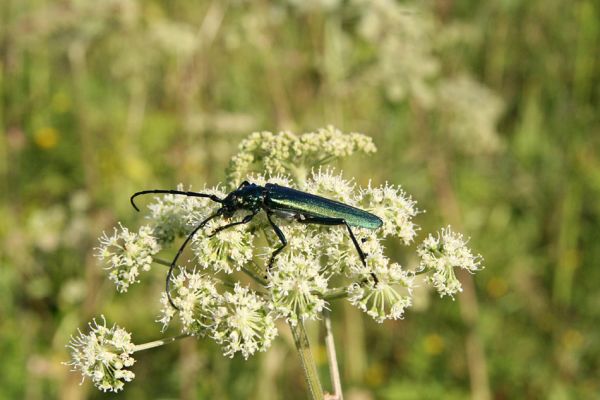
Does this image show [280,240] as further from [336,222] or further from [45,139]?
[45,139]

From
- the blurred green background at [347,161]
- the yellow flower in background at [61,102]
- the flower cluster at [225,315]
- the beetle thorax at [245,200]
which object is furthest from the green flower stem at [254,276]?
the yellow flower in background at [61,102]

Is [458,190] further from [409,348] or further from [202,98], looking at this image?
[202,98]

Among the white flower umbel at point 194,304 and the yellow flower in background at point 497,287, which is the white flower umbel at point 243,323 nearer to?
the white flower umbel at point 194,304

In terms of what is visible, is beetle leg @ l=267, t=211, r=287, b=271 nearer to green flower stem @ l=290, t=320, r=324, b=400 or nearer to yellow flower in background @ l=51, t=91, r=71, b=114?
green flower stem @ l=290, t=320, r=324, b=400

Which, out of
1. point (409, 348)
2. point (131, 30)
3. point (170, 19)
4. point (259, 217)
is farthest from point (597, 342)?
point (170, 19)

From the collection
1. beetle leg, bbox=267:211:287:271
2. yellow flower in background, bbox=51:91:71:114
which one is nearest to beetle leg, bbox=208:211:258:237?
beetle leg, bbox=267:211:287:271
